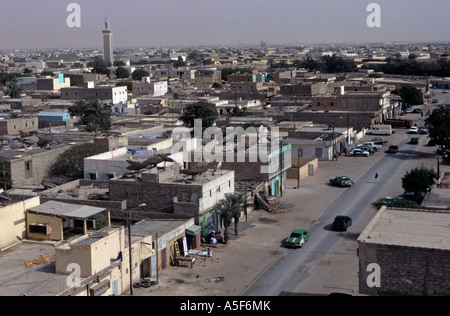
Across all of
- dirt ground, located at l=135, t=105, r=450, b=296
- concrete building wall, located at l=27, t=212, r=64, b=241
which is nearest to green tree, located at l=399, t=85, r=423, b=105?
dirt ground, located at l=135, t=105, r=450, b=296

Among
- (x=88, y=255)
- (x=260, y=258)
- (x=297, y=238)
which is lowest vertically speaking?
(x=260, y=258)

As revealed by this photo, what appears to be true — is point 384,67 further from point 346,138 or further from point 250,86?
point 346,138

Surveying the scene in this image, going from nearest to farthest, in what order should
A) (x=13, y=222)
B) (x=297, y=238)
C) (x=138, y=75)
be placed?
(x=13, y=222), (x=297, y=238), (x=138, y=75)

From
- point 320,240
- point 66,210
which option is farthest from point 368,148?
point 66,210

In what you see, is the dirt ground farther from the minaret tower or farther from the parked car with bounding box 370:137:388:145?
the minaret tower

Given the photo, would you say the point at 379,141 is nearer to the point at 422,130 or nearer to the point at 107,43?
the point at 422,130

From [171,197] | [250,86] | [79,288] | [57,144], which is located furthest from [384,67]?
[79,288]
